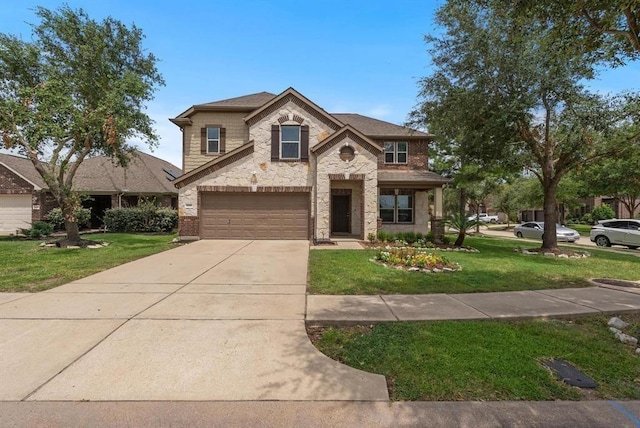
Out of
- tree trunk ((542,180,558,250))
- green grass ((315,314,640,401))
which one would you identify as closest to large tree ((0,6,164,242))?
green grass ((315,314,640,401))

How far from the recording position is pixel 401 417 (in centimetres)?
285

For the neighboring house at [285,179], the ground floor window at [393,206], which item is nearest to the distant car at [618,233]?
the neighboring house at [285,179]

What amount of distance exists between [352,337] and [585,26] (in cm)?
660

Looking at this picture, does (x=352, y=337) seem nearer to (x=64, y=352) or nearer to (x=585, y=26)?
(x=64, y=352)

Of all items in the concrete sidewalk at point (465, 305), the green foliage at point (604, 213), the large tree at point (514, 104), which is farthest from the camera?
the green foliage at point (604, 213)

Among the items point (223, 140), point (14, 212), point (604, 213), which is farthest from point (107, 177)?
point (604, 213)

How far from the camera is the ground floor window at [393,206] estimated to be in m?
18.3

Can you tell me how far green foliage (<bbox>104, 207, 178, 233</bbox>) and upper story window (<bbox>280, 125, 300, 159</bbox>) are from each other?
9673 mm

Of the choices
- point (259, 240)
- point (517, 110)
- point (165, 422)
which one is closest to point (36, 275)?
point (165, 422)

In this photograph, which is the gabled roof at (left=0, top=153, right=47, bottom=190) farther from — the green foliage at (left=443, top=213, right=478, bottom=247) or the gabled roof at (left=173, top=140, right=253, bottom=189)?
the green foliage at (left=443, top=213, right=478, bottom=247)

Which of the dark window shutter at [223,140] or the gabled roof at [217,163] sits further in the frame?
the dark window shutter at [223,140]

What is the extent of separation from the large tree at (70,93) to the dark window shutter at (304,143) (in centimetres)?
677

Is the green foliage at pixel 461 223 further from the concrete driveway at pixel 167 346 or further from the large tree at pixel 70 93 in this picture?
the large tree at pixel 70 93

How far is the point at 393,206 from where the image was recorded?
60.1ft
